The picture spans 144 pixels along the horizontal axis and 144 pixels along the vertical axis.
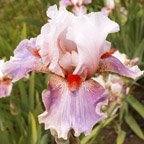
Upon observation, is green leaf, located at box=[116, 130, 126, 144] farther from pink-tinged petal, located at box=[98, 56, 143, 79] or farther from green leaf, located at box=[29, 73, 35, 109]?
pink-tinged petal, located at box=[98, 56, 143, 79]

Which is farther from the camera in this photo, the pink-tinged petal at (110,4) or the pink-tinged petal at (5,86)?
the pink-tinged petal at (110,4)

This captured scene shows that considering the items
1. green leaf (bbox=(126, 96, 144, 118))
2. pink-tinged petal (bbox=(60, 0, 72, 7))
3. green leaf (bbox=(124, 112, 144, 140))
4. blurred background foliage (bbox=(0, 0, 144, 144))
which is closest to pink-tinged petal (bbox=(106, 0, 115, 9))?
blurred background foliage (bbox=(0, 0, 144, 144))

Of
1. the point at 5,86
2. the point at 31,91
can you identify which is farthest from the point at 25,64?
the point at 31,91

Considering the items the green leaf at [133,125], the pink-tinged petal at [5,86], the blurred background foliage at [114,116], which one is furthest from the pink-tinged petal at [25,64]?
the green leaf at [133,125]

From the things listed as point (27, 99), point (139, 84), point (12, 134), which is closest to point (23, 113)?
point (27, 99)

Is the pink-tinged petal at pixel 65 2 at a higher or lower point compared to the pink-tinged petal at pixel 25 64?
lower

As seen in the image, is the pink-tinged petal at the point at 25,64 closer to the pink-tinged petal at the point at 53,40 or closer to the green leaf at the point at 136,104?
the pink-tinged petal at the point at 53,40

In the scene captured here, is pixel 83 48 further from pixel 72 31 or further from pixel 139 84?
pixel 139 84
